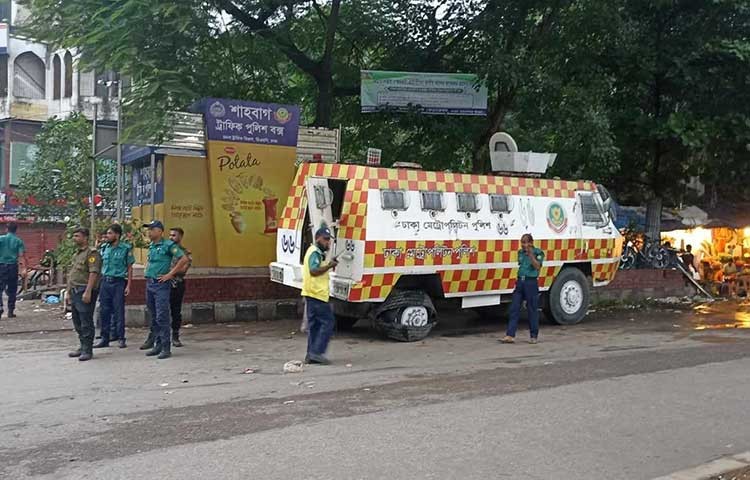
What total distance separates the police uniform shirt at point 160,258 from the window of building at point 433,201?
3.76 meters

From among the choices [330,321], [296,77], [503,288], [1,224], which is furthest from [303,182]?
[1,224]

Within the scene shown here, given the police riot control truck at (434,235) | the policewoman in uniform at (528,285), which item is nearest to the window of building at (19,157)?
the police riot control truck at (434,235)

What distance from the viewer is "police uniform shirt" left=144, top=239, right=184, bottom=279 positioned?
10.1 meters

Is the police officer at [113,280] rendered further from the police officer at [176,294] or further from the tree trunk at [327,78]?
the tree trunk at [327,78]

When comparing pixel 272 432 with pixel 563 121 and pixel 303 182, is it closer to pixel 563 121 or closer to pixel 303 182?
pixel 303 182

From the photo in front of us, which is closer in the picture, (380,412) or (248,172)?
(380,412)

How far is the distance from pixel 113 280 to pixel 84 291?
0.80 meters

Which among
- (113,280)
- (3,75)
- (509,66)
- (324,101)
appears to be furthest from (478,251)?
(3,75)

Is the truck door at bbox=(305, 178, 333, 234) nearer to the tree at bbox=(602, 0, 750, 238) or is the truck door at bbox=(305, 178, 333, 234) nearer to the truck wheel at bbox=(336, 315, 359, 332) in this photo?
the truck wheel at bbox=(336, 315, 359, 332)

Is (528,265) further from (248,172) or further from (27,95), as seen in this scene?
(27,95)

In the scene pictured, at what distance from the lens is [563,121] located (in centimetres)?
1559

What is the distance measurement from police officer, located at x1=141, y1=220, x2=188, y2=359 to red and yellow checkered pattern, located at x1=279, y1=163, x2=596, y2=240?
2343 mm

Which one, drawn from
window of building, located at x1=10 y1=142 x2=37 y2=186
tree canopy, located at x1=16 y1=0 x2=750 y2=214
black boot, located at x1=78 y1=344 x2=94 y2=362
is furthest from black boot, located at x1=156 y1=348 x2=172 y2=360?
window of building, located at x1=10 y1=142 x2=37 y2=186

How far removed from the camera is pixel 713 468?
5.46 m
